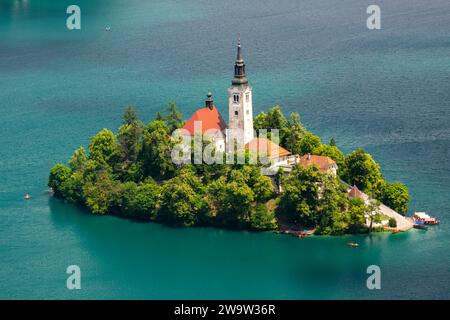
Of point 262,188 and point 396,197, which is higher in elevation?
point 262,188

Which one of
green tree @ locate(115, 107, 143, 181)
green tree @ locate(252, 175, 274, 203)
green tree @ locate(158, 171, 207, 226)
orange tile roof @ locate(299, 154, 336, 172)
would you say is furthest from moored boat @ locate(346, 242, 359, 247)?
green tree @ locate(115, 107, 143, 181)

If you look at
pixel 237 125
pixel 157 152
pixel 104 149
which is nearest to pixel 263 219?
pixel 237 125

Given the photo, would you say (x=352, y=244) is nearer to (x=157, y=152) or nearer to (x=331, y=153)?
(x=331, y=153)

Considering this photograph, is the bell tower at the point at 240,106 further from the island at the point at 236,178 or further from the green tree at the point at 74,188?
the green tree at the point at 74,188

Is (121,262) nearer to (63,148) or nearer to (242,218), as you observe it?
(242,218)

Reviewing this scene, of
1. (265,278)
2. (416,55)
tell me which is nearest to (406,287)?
(265,278)
